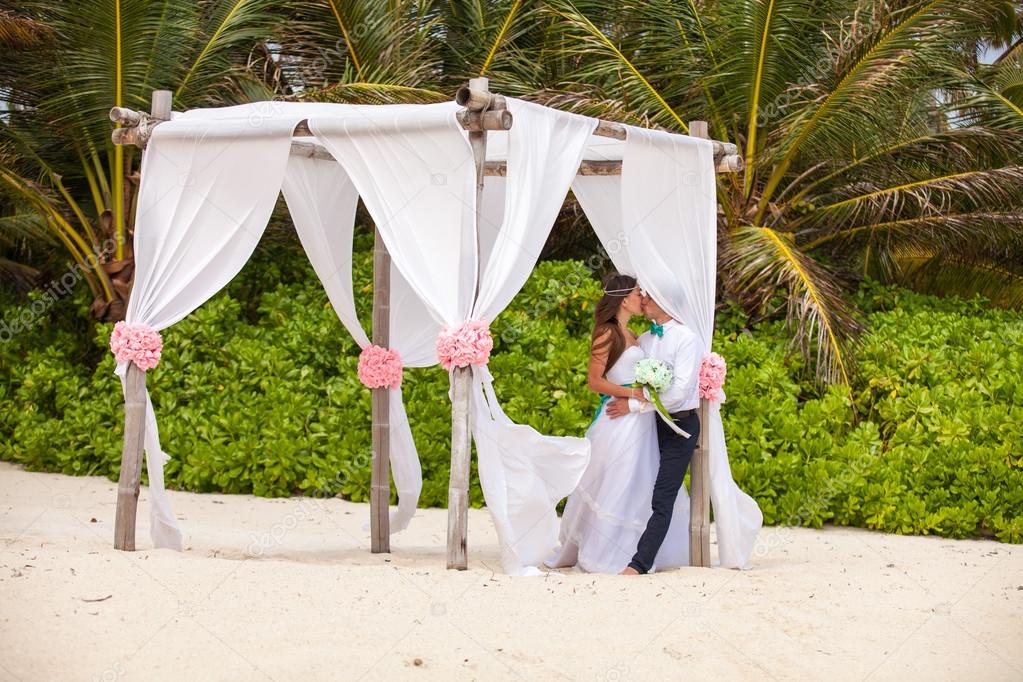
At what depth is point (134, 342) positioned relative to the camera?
6.63 m

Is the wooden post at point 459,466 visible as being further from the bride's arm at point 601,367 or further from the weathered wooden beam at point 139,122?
the weathered wooden beam at point 139,122

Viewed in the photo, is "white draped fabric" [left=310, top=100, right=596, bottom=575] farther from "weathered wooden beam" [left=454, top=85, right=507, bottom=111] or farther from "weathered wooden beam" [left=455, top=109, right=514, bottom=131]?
"weathered wooden beam" [left=454, top=85, right=507, bottom=111]

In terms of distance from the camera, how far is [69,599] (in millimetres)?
5414

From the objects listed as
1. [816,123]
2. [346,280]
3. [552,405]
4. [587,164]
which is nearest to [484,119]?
[587,164]

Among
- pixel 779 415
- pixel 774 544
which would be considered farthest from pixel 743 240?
pixel 774 544

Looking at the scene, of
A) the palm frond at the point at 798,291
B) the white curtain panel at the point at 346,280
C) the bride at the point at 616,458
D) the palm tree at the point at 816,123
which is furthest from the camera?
the palm tree at the point at 816,123

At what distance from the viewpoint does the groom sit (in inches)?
265

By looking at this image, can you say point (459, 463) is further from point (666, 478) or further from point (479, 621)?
point (666, 478)

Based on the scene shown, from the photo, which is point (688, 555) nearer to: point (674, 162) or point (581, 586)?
point (581, 586)

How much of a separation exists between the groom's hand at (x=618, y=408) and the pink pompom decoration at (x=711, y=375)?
0.46 meters

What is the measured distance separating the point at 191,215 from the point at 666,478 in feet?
10.2

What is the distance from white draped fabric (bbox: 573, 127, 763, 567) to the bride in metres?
0.21

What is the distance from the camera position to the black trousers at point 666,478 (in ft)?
22.0

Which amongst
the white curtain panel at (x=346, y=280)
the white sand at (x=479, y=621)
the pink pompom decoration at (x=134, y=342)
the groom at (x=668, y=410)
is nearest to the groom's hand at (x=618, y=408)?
the groom at (x=668, y=410)
